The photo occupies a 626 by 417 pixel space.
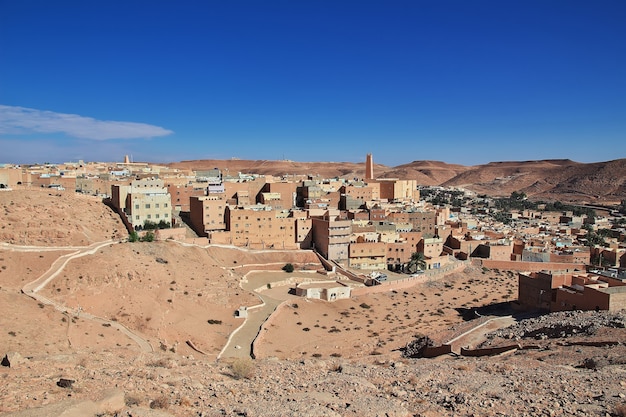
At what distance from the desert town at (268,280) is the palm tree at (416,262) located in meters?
0.12

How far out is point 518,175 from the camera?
152m

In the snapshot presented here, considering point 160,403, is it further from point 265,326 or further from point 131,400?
point 265,326

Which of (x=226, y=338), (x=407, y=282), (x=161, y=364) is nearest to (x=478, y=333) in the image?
(x=226, y=338)

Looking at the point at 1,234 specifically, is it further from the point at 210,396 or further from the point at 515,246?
the point at 515,246

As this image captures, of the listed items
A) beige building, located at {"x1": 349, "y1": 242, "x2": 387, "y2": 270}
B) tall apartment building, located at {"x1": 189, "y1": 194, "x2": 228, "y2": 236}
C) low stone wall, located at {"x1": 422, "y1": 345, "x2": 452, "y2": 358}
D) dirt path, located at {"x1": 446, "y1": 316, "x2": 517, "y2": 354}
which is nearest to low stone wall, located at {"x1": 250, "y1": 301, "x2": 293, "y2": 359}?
low stone wall, located at {"x1": 422, "y1": 345, "x2": 452, "y2": 358}

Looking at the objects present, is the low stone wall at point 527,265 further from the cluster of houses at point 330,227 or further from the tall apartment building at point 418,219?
the tall apartment building at point 418,219

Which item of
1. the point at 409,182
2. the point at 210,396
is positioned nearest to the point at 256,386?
the point at 210,396

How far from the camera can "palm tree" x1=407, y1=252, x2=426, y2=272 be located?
36.2 metres

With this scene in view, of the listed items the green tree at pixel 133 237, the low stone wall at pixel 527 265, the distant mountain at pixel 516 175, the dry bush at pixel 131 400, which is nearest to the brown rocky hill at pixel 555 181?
the distant mountain at pixel 516 175

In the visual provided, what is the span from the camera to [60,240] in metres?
27.3

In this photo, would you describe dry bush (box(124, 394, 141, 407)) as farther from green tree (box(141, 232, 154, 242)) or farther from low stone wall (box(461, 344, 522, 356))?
green tree (box(141, 232, 154, 242))

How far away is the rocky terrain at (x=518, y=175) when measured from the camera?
114438 millimetres

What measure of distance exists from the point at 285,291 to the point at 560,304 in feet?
48.6

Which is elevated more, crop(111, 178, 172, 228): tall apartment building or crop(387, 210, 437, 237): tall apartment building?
crop(111, 178, 172, 228): tall apartment building
